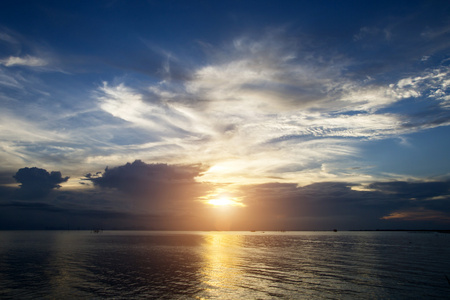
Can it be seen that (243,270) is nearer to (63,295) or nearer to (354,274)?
(354,274)

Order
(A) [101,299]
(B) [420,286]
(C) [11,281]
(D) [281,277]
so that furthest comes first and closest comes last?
(D) [281,277]
(C) [11,281]
(B) [420,286]
(A) [101,299]

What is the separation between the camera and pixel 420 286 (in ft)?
145

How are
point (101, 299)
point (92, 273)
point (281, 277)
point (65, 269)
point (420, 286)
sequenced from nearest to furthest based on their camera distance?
point (101, 299)
point (420, 286)
point (281, 277)
point (92, 273)
point (65, 269)

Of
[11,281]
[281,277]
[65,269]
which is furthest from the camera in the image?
[65,269]

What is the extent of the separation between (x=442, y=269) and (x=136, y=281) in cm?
6391

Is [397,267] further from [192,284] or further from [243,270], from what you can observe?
[192,284]

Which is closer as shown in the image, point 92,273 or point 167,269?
point 92,273

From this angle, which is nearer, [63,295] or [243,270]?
[63,295]

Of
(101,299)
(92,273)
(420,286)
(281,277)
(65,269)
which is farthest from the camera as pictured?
Result: (65,269)

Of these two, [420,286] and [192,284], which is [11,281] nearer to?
[192,284]

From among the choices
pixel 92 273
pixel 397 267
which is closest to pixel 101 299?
pixel 92 273

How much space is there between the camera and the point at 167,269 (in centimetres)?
6188

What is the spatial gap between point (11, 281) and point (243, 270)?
144ft

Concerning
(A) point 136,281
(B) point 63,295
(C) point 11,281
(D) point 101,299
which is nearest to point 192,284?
(A) point 136,281
